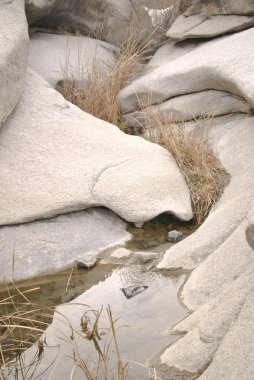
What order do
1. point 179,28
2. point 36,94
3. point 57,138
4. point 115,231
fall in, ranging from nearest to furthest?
point 115,231 < point 57,138 < point 36,94 < point 179,28

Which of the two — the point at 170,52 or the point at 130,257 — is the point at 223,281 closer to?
the point at 130,257

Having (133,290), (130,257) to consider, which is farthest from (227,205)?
(133,290)

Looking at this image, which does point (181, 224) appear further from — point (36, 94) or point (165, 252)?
point (36, 94)

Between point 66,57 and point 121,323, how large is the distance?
13.0 ft

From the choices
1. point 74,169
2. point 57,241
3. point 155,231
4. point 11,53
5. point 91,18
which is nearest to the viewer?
point 57,241

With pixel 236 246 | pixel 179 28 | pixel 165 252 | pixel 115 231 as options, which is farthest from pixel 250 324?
pixel 179 28

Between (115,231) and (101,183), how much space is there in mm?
387

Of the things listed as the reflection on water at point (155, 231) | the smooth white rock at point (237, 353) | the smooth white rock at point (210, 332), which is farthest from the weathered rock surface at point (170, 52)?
the smooth white rock at point (237, 353)

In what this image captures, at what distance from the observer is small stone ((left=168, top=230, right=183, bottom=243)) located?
4684 mm

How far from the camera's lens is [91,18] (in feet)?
24.9

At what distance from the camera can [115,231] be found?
4.84 metres

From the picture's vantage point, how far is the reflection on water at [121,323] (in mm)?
3295

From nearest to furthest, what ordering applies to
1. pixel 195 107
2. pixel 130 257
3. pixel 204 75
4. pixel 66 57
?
pixel 130 257 → pixel 204 75 → pixel 195 107 → pixel 66 57

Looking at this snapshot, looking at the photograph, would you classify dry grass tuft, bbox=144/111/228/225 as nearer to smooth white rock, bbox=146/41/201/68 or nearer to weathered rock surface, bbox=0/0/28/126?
weathered rock surface, bbox=0/0/28/126
